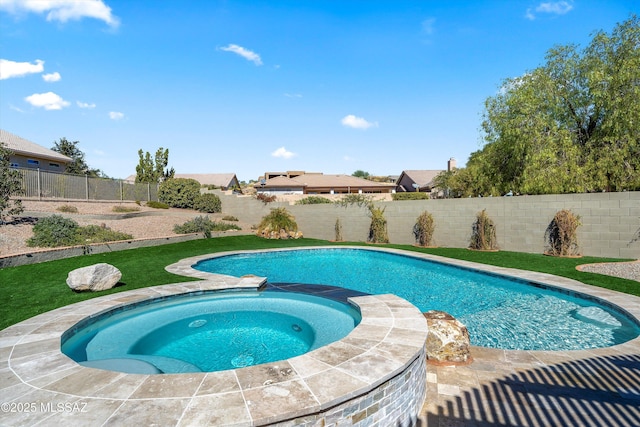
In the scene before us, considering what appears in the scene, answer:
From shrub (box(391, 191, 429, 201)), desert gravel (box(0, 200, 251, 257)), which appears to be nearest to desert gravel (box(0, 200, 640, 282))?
desert gravel (box(0, 200, 251, 257))

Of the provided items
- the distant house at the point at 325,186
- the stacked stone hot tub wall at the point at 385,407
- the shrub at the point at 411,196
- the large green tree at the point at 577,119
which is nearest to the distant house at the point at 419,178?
the distant house at the point at 325,186

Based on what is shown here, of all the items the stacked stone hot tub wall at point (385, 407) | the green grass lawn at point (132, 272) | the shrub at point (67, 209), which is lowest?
the green grass lawn at point (132, 272)

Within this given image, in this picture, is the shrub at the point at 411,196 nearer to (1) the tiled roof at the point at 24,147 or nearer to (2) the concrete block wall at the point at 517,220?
(2) the concrete block wall at the point at 517,220

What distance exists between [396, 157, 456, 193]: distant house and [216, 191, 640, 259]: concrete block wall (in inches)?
904

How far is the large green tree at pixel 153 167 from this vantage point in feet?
97.5

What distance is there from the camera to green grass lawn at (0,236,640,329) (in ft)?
19.5

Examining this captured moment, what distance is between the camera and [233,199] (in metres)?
23.5

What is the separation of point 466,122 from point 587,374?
16448mm

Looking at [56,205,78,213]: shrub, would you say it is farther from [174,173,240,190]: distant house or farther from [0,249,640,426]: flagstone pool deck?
[174,173,240,190]: distant house

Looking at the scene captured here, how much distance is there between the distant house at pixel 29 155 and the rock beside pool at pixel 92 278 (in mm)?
20144

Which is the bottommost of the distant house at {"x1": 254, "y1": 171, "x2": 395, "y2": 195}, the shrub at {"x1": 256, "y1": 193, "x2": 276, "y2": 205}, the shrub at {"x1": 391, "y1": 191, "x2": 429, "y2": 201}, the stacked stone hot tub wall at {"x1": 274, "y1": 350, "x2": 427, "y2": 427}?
the stacked stone hot tub wall at {"x1": 274, "y1": 350, "x2": 427, "y2": 427}

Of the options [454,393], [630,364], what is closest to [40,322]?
[454,393]

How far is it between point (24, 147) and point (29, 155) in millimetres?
977

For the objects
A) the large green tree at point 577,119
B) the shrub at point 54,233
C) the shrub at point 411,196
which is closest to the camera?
the shrub at point 54,233
